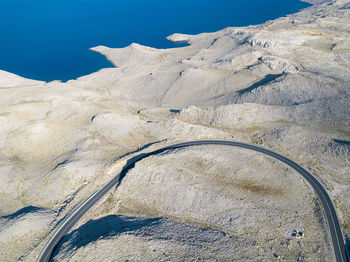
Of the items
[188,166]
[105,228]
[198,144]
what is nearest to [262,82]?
[198,144]

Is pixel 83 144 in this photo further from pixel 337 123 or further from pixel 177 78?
pixel 337 123

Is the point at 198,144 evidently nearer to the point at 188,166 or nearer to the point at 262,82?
the point at 188,166

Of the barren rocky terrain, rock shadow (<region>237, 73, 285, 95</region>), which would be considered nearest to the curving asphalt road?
the barren rocky terrain

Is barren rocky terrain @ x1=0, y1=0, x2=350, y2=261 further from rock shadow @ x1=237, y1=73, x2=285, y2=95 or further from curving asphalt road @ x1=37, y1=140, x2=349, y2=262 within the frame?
curving asphalt road @ x1=37, y1=140, x2=349, y2=262

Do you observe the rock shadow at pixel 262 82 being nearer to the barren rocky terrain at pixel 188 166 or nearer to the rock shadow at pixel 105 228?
the barren rocky terrain at pixel 188 166

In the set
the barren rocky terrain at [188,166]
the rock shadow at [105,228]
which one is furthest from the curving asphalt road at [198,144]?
the rock shadow at [105,228]
